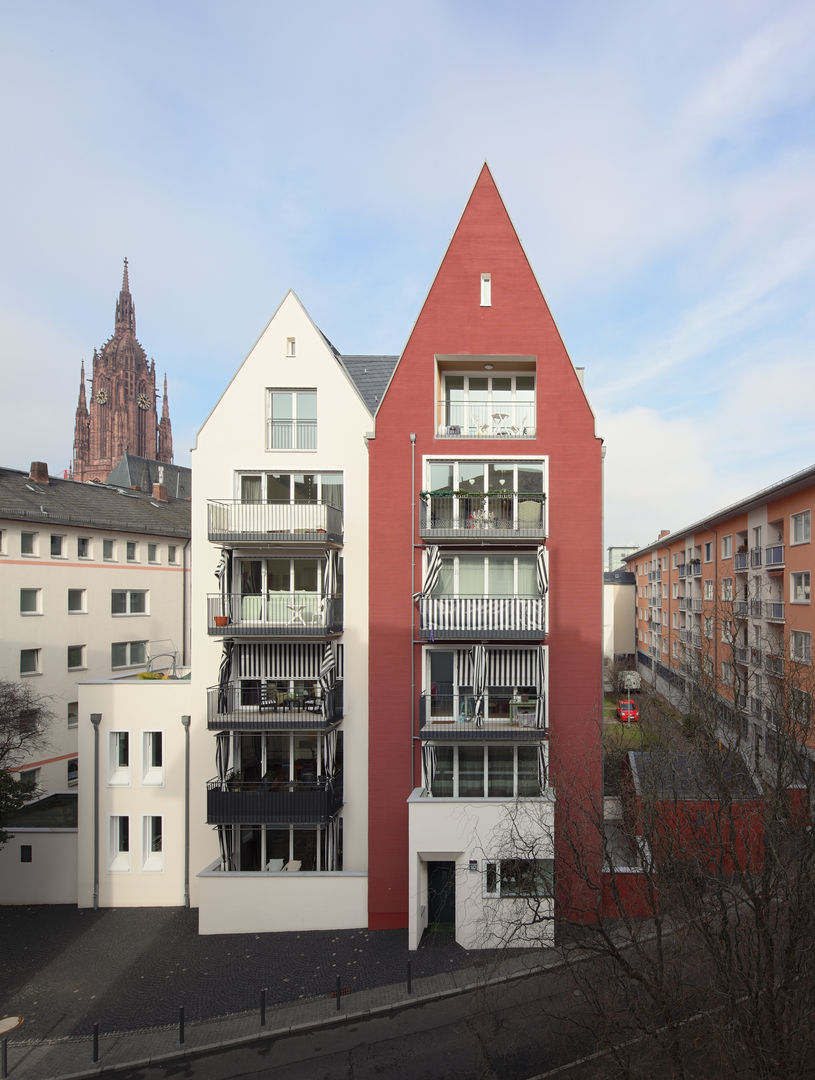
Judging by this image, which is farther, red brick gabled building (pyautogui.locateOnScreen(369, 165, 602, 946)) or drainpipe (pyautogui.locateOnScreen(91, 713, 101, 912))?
drainpipe (pyautogui.locateOnScreen(91, 713, 101, 912))

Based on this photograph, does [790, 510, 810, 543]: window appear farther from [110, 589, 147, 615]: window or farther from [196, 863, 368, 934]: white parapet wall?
[110, 589, 147, 615]: window

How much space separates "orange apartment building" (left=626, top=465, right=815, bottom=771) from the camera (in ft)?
54.7

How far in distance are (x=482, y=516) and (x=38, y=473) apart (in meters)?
28.0

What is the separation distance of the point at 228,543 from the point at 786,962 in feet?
47.9

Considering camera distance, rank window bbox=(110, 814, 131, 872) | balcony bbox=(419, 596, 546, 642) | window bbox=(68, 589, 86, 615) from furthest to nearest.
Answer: window bbox=(68, 589, 86, 615) < window bbox=(110, 814, 131, 872) < balcony bbox=(419, 596, 546, 642)

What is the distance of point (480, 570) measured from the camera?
61.7 feet

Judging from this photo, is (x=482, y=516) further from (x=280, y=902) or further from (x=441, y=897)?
(x=280, y=902)

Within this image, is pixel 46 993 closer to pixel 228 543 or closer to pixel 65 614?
pixel 228 543

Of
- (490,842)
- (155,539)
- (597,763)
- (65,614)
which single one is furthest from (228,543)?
(155,539)

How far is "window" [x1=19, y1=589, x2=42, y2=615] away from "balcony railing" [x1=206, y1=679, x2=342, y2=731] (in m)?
17.2

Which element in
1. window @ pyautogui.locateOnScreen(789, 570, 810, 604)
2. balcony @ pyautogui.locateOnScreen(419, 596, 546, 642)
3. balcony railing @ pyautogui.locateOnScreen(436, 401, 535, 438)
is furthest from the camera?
window @ pyautogui.locateOnScreen(789, 570, 810, 604)

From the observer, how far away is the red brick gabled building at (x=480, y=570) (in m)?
17.8

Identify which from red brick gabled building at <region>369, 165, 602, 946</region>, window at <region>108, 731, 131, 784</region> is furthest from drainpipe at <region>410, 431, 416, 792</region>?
window at <region>108, 731, 131, 784</region>

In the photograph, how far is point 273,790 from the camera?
18.3 meters
